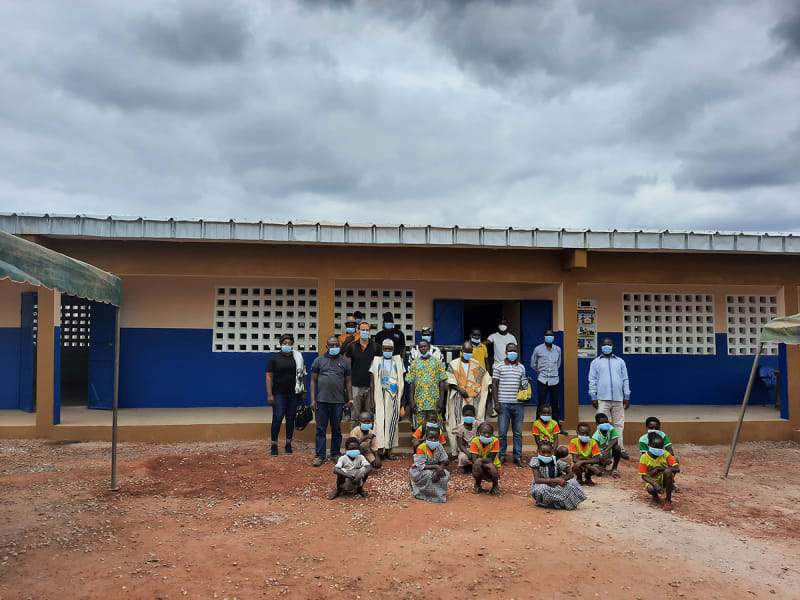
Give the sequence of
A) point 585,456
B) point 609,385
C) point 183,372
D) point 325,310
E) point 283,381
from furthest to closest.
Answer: point 183,372 → point 325,310 → point 609,385 → point 283,381 → point 585,456

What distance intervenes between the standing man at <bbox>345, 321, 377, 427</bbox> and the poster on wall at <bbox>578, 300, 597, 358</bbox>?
175 inches

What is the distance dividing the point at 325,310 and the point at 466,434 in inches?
112

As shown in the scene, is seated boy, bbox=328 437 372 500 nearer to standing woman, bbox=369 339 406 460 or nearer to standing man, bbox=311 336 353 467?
standing man, bbox=311 336 353 467

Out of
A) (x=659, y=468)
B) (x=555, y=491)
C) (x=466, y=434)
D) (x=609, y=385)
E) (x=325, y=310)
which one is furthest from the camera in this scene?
(x=325, y=310)

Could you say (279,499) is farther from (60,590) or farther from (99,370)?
(99,370)

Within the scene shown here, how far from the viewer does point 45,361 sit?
7398mm

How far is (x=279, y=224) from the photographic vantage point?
290 inches

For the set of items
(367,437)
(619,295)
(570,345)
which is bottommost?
(367,437)

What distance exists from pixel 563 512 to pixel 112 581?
11.3 ft

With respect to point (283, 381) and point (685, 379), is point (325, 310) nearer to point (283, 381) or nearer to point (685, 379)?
point (283, 381)

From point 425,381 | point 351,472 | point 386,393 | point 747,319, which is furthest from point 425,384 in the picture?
point 747,319

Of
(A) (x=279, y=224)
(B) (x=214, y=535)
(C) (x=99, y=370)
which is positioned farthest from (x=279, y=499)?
(C) (x=99, y=370)

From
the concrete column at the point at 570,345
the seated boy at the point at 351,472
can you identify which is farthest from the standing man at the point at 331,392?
the concrete column at the point at 570,345

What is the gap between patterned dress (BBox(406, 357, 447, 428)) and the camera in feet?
20.9
